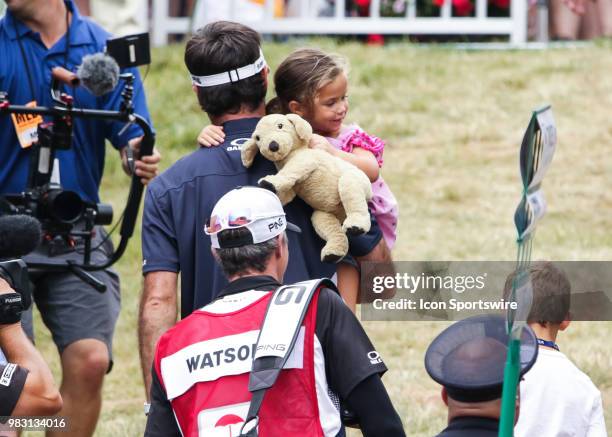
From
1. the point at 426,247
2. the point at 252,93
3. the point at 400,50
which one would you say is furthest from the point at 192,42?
the point at 400,50

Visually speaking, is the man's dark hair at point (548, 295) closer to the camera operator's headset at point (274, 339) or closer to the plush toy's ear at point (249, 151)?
the plush toy's ear at point (249, 151)

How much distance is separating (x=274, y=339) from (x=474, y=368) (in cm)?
54

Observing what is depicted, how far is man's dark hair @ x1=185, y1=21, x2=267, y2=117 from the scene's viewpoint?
4.45m

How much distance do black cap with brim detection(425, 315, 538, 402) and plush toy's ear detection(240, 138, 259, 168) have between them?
3.52ft

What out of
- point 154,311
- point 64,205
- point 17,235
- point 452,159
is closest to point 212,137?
point 154,311

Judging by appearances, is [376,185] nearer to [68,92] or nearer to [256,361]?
[256,361]

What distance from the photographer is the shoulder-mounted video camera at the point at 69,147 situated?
5258 mm

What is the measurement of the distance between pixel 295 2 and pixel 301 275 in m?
9.33

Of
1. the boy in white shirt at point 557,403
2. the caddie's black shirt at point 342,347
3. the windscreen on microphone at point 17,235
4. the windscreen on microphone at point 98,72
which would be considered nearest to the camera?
the caddie's black shirt at point 342,347

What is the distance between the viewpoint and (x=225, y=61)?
4.45 meters

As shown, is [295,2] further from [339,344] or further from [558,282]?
[339,344]

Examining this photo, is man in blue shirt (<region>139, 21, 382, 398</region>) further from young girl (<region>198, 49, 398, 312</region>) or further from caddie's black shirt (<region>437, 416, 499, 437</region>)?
caddie's black shirt (<region>437, 416, 499, 437</region>)

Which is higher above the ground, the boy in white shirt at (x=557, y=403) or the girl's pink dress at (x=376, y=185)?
the girl's pink dress at (x=376, y=185)

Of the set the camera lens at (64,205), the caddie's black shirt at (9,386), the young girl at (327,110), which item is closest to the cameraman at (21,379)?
the caddie's black shirt at (9,386)
